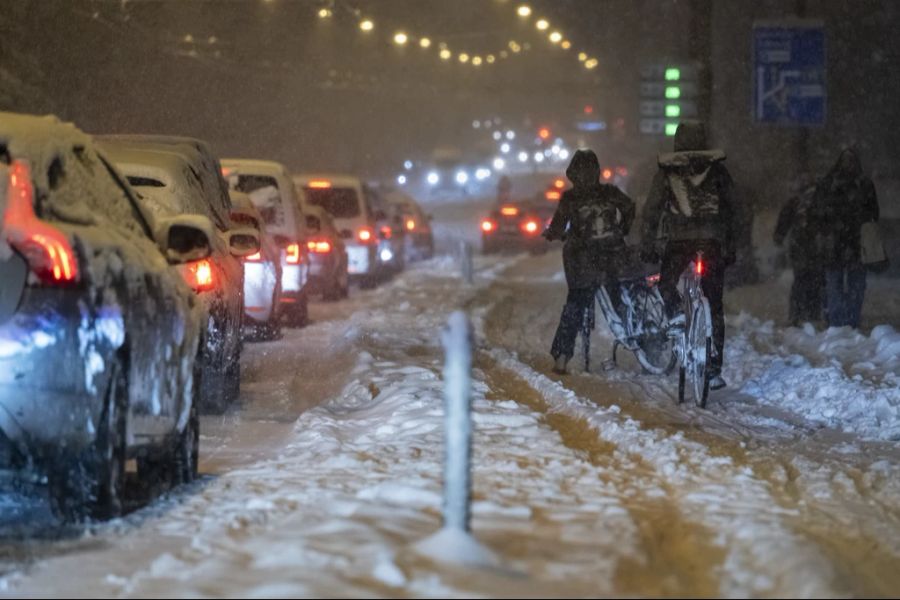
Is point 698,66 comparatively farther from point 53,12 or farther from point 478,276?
point 53,12

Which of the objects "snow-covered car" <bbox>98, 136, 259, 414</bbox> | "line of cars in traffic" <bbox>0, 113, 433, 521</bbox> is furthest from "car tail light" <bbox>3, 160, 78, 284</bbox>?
"snow-covered car" <bbox>98, 136, 259, 414</bbox>

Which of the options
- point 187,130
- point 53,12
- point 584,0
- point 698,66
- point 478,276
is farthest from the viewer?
point 584,0

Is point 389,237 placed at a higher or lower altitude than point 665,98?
lower

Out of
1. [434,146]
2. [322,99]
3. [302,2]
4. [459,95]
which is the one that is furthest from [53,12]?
[434,146]

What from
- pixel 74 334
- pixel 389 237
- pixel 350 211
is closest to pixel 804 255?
pixel 350 211

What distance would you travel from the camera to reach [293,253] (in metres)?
17.6

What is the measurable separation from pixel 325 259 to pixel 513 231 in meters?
20.5

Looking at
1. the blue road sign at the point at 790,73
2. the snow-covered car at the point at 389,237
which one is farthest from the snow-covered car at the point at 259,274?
the snow-covered car at the point at 389,237

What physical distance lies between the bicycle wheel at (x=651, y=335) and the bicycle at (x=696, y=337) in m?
1.10

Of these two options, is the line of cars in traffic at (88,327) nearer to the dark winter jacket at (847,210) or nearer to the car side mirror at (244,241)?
the car side mirror at (244,241)

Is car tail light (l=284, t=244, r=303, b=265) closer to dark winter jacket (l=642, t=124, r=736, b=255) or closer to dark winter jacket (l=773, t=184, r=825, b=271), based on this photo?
dark winter jacket (l=773, t=184, r=825, b=271)

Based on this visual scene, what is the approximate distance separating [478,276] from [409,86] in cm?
4815

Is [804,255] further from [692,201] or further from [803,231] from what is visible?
[692,201]

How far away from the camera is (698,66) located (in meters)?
21.2
